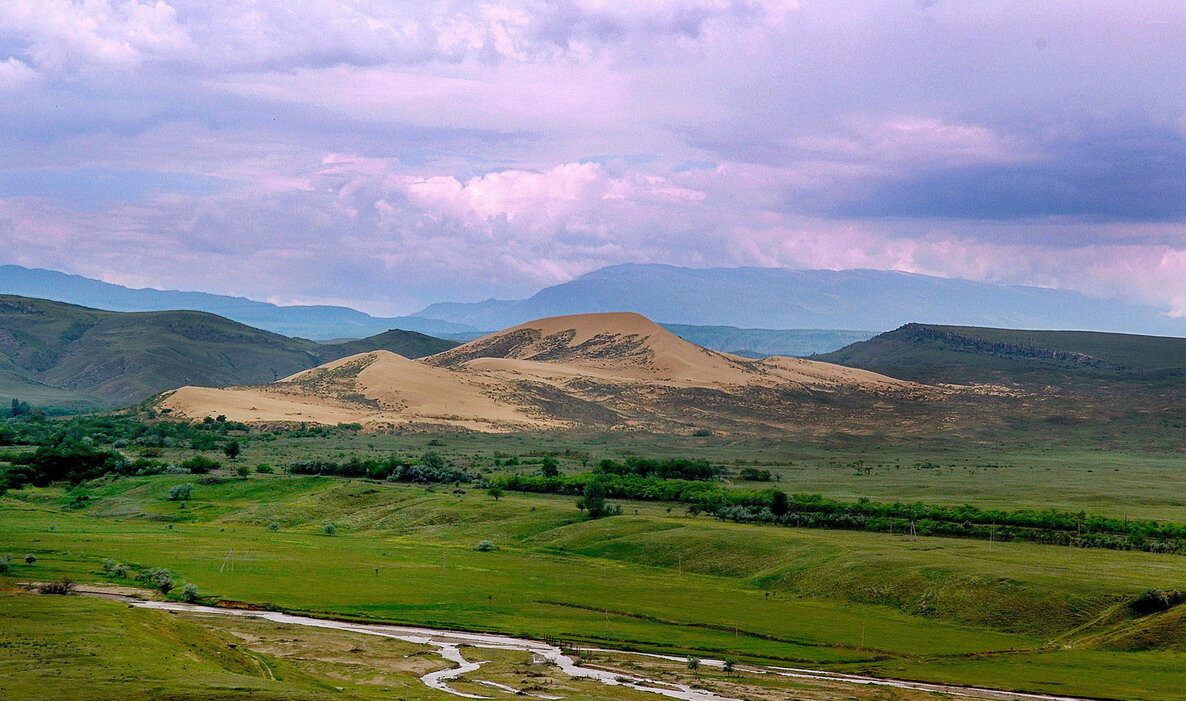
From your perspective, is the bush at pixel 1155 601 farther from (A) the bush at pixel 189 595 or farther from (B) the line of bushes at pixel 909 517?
(A) the bush at pixel 189 595

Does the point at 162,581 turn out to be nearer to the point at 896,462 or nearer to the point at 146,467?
the point at 146,467

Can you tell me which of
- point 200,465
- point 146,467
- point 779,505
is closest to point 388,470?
point 200,465

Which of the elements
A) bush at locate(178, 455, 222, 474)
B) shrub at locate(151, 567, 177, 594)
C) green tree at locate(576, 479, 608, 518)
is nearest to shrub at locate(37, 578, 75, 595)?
shrub at locate(151, 567, 177, 594)

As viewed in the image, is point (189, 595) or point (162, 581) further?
point (162, 581)

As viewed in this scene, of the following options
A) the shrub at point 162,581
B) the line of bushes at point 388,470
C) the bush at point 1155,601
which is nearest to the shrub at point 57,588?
the shrub at point 162,581

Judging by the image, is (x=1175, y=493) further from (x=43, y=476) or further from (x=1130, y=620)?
(x=43, y=476)
